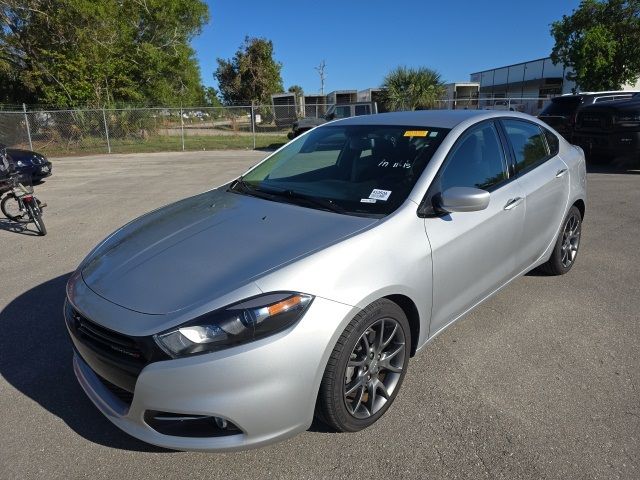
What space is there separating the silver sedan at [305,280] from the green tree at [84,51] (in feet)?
75.3

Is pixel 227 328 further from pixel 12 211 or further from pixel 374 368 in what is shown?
pixel 12 211

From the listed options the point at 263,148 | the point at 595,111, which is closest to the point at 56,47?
the point at 263,148

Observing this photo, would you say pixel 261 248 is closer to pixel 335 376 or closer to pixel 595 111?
pixel 335 376

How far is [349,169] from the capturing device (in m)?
3.33

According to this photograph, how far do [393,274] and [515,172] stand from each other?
1.72 meters

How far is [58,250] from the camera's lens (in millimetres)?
5832

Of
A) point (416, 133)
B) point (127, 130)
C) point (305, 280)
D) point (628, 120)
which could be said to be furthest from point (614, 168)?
point (127, 130)

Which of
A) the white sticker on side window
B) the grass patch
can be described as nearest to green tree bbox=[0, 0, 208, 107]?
the grass patch

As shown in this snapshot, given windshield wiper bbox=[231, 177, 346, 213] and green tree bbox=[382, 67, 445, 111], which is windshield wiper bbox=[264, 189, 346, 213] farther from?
green tree bbox=[382, 67, 445, 111]

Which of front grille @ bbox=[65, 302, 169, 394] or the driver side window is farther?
the driver side window

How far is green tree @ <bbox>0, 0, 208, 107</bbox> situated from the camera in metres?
21.9

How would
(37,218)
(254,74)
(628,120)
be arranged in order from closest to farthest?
(37,218) → (628,120) → (254,74)

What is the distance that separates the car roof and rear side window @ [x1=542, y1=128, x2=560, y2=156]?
56 centimetres

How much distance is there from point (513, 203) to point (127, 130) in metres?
21.3
